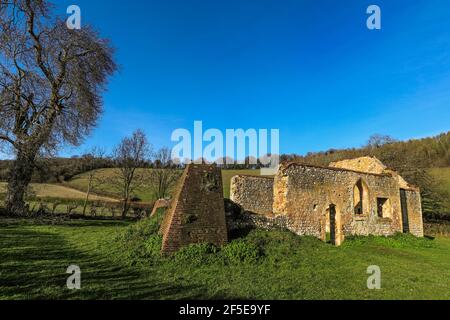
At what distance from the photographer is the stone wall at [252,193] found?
824 inches

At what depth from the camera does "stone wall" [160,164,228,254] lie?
1001 cm

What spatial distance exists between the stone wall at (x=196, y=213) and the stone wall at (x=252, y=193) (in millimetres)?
9689

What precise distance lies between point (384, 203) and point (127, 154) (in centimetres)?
2916

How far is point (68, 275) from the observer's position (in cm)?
750

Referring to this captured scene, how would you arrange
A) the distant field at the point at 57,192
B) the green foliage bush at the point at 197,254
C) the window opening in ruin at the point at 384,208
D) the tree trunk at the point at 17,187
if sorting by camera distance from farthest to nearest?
the distant field at the point at 57,192 → the tree trunk at the point at 17,187 → the window opening in ruin at the point at 384,208 → the green foliage bush at the point at 197,254

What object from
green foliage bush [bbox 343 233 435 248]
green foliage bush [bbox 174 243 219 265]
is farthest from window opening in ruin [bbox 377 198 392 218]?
green foliage bush [bbox 174 243 219 265]

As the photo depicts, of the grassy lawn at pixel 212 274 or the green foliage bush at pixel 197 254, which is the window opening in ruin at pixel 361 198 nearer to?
the grassy lawn at pixel 212 274

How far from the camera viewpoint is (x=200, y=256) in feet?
31.2

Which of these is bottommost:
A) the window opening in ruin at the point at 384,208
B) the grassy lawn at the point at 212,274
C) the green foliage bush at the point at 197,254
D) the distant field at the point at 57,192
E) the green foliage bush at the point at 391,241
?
the green foliage bush at the point at 391,241

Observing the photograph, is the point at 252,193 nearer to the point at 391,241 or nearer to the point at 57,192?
the point at 391,241

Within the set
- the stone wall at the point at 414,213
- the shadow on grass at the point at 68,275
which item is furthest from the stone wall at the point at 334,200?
the shadow on grass at the point at 68,275

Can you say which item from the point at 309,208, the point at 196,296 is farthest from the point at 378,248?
the point at 196,296

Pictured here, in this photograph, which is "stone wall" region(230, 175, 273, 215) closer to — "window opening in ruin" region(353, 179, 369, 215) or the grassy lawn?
"window opening in ruin" region(353, 179, 369, 215)

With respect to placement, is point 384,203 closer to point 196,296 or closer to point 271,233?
point 271,233
